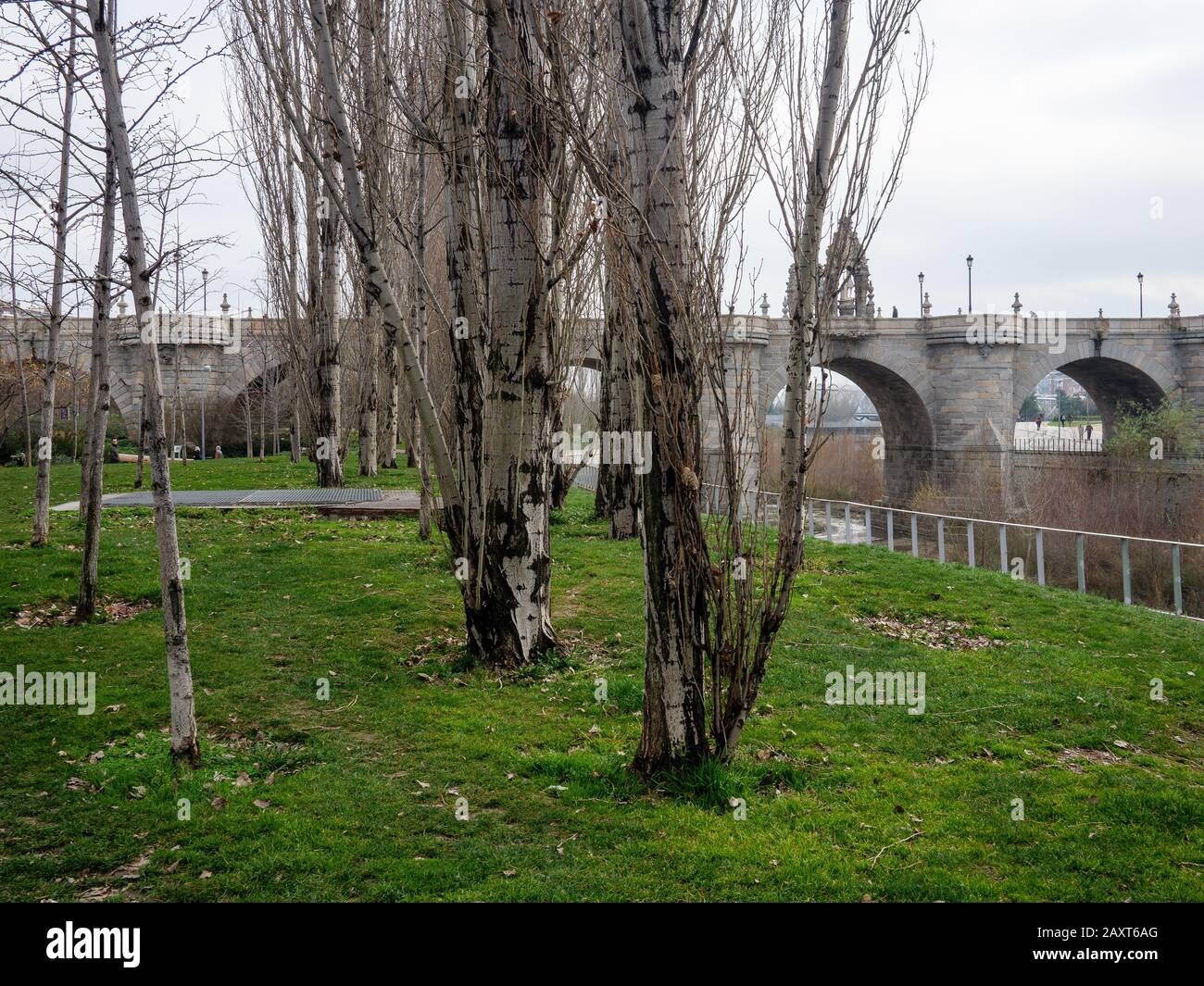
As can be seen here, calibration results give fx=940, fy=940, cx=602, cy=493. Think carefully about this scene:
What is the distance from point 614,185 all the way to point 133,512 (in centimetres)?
1308

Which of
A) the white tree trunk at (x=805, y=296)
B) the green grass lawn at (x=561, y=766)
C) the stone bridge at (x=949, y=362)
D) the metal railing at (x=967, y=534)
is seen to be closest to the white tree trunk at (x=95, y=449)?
the green grass lawn at (x=561, y=766)

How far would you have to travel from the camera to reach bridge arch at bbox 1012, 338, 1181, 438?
40625mm

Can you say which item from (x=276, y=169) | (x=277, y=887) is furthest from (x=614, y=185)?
(x=276, y=169)

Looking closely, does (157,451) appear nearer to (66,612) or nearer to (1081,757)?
(66,612)

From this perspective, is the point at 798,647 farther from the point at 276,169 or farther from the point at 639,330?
the point at 276,169

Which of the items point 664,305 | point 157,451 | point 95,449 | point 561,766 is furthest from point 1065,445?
point 157,451

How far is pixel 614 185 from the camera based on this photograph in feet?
16.0

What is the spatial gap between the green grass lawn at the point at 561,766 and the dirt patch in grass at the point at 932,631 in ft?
0.18

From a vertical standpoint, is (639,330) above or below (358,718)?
above

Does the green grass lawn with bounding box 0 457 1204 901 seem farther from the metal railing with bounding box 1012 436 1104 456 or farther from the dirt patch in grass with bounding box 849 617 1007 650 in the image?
the metal railing with bounding box 1012 436 1104 456

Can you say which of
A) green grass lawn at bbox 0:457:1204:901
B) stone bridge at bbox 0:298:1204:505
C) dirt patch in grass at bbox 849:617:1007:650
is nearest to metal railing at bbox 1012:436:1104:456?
stone bridge at bbox 0:298:1204:505

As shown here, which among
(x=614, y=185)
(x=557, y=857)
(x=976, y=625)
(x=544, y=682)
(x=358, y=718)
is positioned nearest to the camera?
(x=557, y=857)

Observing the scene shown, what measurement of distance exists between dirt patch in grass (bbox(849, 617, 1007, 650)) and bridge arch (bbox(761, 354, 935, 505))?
28.6 m

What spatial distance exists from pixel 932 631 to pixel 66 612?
8662 millimetres
